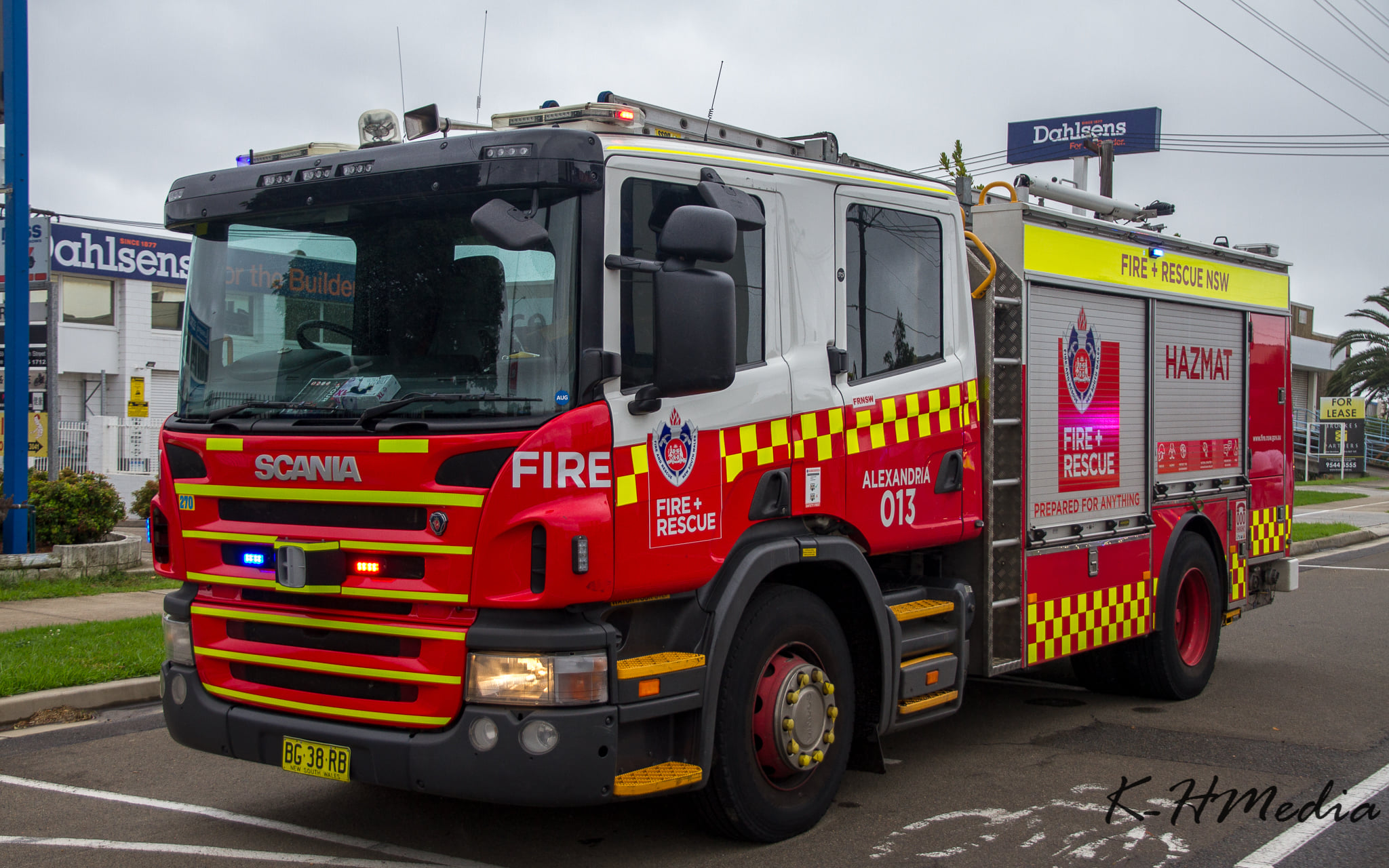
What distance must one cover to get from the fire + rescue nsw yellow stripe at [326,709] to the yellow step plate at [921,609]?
7.47ft

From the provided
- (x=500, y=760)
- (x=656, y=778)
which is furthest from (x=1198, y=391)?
(x=500, y=760)

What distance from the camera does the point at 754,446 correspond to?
511 centimetres

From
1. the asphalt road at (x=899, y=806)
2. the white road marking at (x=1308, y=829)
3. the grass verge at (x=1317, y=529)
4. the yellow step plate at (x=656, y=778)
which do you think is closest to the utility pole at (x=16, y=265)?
the asphalt road at (x=899, y=806)

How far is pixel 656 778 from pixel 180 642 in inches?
83.0

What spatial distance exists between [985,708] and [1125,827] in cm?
252

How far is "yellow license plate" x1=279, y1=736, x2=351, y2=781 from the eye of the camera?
4.65 m

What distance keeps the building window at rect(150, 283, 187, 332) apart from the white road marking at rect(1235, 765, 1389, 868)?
2862cm

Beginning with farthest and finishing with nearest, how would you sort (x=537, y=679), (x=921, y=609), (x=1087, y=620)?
(x=1087, y=620)
(x=921, y=609)
(x=537, y=679)

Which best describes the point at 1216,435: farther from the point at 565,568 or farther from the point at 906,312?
the point at 565,568

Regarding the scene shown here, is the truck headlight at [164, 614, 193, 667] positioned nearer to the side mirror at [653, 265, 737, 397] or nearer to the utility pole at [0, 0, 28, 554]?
the side mirror at [653, 265, 737, 397]

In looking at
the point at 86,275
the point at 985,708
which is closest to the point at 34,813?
the point at 985,708

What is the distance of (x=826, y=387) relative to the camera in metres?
5.51

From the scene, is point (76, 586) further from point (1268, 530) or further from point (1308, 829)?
point (1308, 829)

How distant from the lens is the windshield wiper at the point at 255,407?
488 centimetres
